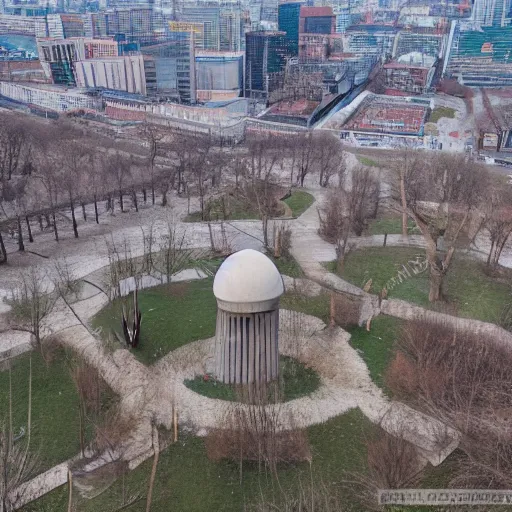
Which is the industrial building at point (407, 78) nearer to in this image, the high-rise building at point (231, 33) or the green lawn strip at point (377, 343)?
the high-rise building at point (231, 33)

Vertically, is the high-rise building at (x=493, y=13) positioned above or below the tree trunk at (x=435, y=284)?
above

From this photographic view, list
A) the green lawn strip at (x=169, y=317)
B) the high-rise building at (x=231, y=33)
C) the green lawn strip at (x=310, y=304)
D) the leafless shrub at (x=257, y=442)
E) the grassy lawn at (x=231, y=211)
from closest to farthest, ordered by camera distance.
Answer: the leafless shrub at (x=257, y=442)
the green lawn strip at (x=169, y=317)
the green lawn strip at (x=310, y=304)
the grassy lawn at (x=231, y=211)
the high-rise building at (x=231, y=33)

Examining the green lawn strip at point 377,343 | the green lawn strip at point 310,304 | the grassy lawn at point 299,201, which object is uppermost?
the green lawn strip at point 377,343

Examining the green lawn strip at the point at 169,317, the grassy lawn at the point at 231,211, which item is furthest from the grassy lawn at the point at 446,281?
the grassy lawn at the point at 231,211

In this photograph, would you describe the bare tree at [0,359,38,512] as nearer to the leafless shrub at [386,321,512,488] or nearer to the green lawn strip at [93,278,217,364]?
the green lawn strip at [93,278,217,364]

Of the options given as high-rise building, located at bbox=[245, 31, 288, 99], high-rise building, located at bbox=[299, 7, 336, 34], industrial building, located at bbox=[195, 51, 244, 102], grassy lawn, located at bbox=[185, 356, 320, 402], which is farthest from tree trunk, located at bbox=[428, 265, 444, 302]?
high-rise building, located at bbox=[299, 7, 336, 34]

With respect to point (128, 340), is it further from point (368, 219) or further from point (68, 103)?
point (68, 103)
